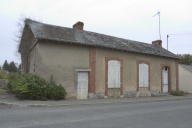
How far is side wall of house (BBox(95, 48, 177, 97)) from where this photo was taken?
20.7 metres

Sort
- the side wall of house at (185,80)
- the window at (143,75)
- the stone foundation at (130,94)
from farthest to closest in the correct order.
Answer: the side wall of house at (185,80), the window at (143,75), the stone foundation at (130,94)

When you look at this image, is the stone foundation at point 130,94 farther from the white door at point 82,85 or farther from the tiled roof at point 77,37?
the white door at point 82,85

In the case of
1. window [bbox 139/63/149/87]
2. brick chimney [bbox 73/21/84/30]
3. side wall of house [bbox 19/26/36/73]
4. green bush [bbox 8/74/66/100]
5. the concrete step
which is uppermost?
brick chimney [bbox 73/21/84/30]

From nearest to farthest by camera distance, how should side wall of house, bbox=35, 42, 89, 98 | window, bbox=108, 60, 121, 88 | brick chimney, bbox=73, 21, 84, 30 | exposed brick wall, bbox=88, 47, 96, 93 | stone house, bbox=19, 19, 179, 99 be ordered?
1. side wall of house, bbox=35, 42, 89, 98
2. stone house, bbox=19, 19, 179, 99
3. exposed brick wall, bbox=88, 47, 96, 93
4. window, bbox=108, 60, 121, 88
5. brick chimney, bbox=73, 21, 84, 30

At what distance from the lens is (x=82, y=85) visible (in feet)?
64.5

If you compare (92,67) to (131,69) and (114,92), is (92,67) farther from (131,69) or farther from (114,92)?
(131,69)

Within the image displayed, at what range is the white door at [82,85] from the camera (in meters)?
19.5

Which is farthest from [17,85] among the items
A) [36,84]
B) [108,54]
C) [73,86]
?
[108,54]

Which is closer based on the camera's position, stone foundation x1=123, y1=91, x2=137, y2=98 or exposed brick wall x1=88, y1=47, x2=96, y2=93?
exposed brick wall x1=88, y1=47, x2=96, y2=93

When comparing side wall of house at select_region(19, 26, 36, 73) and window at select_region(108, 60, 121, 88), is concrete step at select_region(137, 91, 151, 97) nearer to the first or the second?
window at select_region(108, 60, 121, 88)

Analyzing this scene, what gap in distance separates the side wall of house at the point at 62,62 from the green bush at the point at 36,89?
3.30ft

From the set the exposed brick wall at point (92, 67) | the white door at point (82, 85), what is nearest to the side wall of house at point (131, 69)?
the exposed brick wall at point (92, 67)

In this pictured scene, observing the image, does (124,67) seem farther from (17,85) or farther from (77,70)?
(17,85)

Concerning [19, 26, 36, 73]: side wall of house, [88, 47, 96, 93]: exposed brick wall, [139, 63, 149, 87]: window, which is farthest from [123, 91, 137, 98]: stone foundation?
[19, 26, 36, 73]: side wall of house
